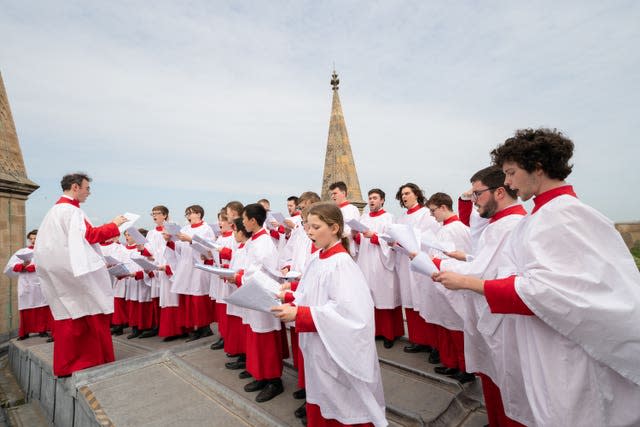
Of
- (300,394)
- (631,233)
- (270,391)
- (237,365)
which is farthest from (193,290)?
(631,233)

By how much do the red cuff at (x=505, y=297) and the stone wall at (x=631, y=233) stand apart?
10786mm

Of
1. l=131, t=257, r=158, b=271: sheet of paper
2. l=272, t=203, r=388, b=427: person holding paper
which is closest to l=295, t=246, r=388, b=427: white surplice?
l=272, t=203, r=388, b=427: person holding paper

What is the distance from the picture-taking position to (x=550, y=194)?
187 centimetres

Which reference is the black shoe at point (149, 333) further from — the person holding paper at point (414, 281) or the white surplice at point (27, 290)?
the person holding paper at point (414, 281)

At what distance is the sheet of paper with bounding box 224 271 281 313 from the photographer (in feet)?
6.84

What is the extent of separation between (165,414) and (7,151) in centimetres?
881

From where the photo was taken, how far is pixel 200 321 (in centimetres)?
581

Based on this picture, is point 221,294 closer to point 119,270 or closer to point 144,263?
point 144,263

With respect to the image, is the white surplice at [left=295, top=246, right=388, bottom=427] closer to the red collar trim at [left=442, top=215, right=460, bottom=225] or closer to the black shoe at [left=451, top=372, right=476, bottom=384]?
the black shoe at [left=451, top=372, right=476, bottom=384]

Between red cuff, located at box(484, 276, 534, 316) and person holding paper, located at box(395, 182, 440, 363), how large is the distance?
262 centimetres

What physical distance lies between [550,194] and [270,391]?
3.14 m

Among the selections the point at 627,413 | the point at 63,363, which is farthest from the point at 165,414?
the point at 627,413

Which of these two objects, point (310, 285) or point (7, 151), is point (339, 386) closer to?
point (310, 285)

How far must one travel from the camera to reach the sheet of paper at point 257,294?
2.08m
